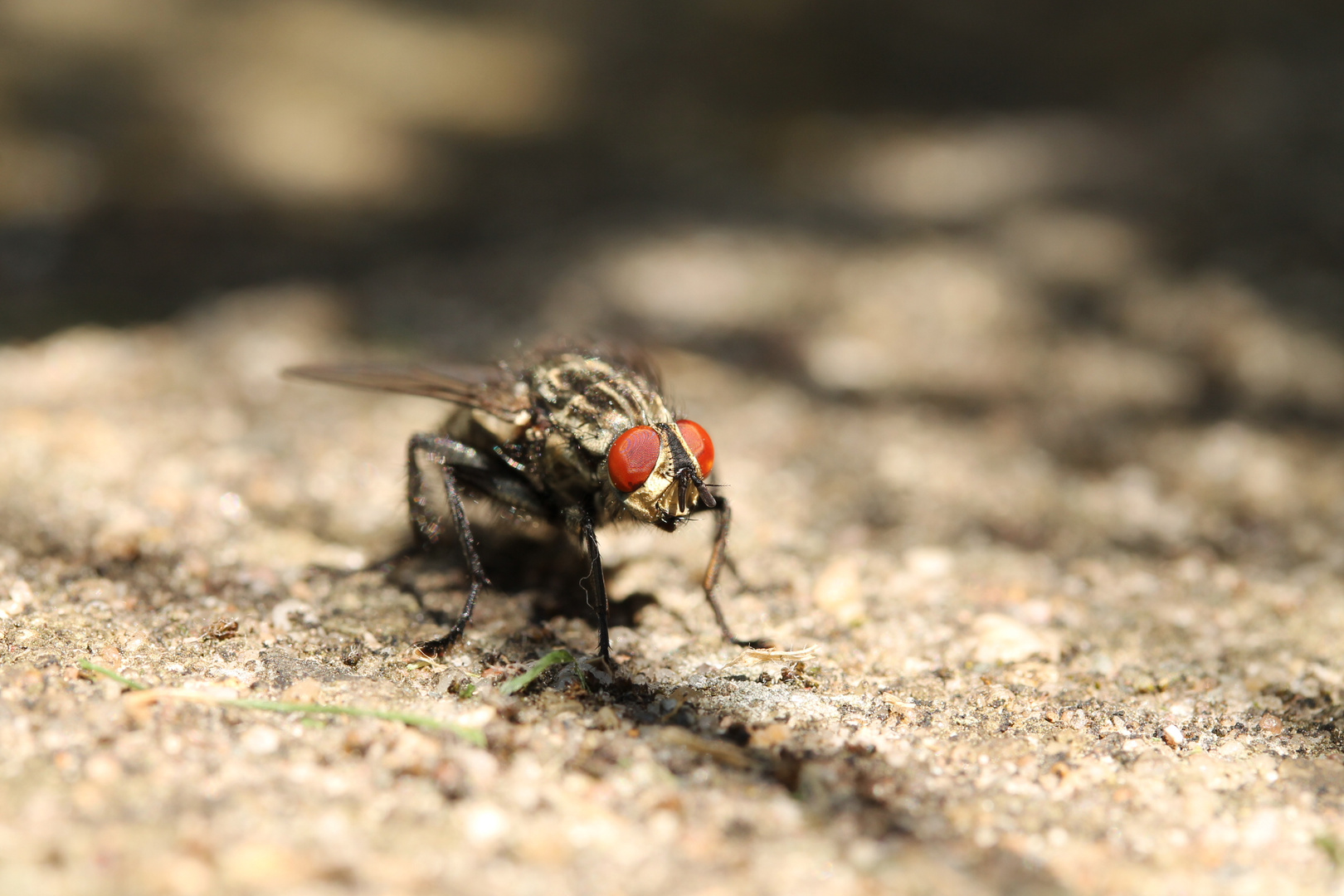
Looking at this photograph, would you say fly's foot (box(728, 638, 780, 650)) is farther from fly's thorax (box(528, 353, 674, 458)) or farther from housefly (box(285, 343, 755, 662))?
fly's thorax (box(528, 353, 674, 458))

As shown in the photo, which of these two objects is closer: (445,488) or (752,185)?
(445,488)

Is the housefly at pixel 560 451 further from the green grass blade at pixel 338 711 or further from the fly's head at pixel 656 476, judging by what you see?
the green grass blade at pixel 338 711

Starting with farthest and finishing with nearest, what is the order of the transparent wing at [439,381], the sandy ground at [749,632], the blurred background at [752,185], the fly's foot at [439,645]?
1. the blurred background at [752,185]
2. the transparent wing at [439,381]
3. the fly's foot at [439,645]
4. the sandy ground at [749,632]

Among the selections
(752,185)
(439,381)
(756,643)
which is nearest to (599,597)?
(756,643)

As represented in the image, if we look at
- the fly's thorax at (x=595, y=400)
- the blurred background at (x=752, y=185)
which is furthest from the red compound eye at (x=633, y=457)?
the blurred background at (x=752, y=185)

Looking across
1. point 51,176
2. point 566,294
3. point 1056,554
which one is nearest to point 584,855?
point 1056,554

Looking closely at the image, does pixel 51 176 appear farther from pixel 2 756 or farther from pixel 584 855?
pixel 584 855

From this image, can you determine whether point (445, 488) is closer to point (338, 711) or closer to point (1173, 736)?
point (338, 711)
